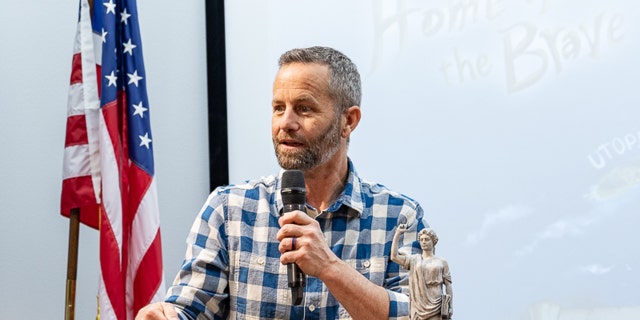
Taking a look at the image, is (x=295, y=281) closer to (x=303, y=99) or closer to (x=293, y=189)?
(x=293, y=189)

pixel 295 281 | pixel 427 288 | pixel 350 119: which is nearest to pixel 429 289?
pixel 427 288

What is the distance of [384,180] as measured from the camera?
10.2ft

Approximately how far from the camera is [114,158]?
2.76 m

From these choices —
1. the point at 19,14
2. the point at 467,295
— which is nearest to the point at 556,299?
the point at 467,295

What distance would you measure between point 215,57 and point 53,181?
31.5 inches

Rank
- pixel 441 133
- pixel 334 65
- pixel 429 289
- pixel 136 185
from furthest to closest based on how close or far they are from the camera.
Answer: pixel 441 133 < pixel 136 185 < pixel 334 65 < pixel 429 289

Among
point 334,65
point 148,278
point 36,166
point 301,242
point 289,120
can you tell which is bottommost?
point 148,278

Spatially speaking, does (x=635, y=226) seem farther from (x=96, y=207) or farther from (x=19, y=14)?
(x=19, y=14)

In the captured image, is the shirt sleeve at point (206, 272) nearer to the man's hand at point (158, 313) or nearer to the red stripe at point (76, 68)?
the man's hand at point (158, 313)

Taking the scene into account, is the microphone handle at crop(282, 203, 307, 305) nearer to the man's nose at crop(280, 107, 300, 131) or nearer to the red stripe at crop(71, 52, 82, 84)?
the man's nose at crop(280, 107, 300, 131)

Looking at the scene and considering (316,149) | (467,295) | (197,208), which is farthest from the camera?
(197,208)

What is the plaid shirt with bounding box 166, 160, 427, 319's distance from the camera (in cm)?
183

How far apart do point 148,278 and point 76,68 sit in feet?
2.44

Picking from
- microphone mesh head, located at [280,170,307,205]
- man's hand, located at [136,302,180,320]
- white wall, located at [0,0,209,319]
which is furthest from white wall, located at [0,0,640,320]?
man's hand, located at [136,302,180,320]
